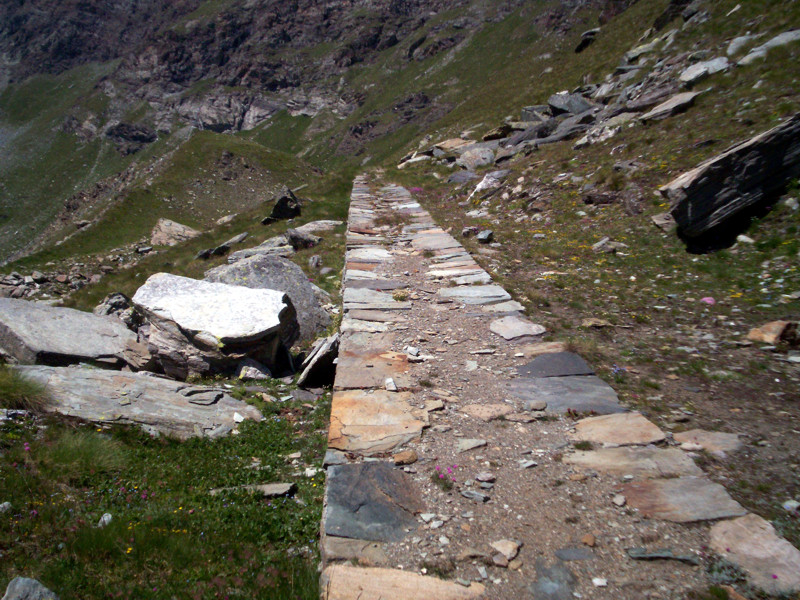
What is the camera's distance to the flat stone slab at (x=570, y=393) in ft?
13.0

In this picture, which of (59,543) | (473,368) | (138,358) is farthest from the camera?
(138,358)

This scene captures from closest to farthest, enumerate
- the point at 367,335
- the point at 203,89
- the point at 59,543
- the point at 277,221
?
1. the point at 59,543
2. the point at 367,335
3. the point at 277,221
4. the point at 203,89

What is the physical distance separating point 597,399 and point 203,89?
160 m

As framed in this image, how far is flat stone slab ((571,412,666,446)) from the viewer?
3.50 metres

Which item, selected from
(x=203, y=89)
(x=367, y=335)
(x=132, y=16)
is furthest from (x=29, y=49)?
(x=367, y=335)

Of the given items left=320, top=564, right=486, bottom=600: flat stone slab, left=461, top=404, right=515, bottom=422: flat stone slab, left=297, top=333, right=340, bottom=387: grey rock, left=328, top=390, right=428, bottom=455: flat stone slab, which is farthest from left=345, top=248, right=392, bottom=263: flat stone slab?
left=320, top=564, right=486, bottom=600: flat stone slab

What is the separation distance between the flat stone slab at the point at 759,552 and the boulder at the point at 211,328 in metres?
5.34

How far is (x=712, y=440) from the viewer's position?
11.6ft

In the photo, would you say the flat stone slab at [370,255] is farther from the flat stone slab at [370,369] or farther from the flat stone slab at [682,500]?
the flat stone slab at [682,500]

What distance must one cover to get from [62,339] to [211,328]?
7.43 ft

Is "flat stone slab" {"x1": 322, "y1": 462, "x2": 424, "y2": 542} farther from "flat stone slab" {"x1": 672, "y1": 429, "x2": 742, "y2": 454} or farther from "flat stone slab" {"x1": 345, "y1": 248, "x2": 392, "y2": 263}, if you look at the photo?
"flat stone slab" {"x1": 345, "y1": 248, "x2": 392, "y2": 263}

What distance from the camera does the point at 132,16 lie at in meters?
189

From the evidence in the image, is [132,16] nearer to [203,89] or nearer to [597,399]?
[203,89]

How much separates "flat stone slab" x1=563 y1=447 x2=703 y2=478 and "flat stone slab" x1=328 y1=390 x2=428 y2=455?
1.27m
